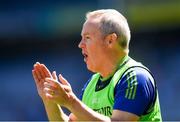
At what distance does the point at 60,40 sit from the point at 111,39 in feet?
33.0

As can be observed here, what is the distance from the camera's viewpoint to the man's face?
449cm

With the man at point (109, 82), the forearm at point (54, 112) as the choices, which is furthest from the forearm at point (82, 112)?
the forearm at point (54, 112)

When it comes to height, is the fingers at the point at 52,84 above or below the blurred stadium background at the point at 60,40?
above

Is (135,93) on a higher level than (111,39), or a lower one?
lower

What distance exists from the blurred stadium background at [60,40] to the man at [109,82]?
337 inches

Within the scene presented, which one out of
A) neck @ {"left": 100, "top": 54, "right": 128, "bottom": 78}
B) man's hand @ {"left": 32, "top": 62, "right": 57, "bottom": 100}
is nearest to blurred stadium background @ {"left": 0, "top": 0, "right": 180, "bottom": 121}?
man's hand @ {"left": 32, "top": 62, "right": 57, "bottom": 100}

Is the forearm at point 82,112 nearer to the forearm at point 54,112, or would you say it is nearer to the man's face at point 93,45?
the man's face at point 93,45

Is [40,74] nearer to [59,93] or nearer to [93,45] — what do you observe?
[93,45]

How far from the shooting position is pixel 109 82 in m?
4.48

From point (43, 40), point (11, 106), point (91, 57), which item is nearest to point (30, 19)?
point (43, 40)

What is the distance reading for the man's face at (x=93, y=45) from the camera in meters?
4.49

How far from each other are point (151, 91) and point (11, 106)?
30.1 feet

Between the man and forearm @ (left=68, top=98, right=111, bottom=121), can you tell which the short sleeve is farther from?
forearm @ (left=68, top=98, right=111, bottom=121)

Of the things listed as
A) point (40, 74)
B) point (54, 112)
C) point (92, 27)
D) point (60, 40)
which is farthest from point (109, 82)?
point (60, 40)
